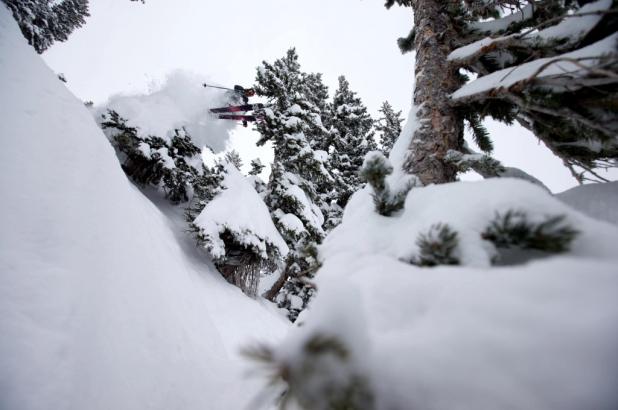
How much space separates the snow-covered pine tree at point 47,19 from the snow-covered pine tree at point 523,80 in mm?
17775

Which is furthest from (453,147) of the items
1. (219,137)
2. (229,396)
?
(219,137)

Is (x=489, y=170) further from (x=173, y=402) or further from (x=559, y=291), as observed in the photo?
(x=173, y=402)

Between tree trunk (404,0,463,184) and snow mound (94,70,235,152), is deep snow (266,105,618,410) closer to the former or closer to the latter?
tree trunk (404,0,463,184)

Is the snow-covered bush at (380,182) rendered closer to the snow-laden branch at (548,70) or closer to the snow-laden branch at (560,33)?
the snow-laden branch at (548,70)

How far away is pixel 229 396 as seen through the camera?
272 centimetres

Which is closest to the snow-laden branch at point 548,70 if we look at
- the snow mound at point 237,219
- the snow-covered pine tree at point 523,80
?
the snow-covered pine tree at point 523,80

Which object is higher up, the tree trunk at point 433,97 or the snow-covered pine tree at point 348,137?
the snow-covered pine tree at point 348,137

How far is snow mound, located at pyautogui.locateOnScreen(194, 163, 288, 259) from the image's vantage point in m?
5.69

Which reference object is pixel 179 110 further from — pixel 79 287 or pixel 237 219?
pixel 79 287

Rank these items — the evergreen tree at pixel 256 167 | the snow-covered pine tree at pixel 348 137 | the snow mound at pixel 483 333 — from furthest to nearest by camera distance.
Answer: the snow-covered pine tree at pixel 348 137, the evergreen tree at pixel 256 167, the snow mound at pixel 483 333

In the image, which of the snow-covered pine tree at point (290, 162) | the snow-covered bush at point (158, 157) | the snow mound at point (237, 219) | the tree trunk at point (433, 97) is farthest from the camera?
the snow-covered pine tree at point (290, 162)

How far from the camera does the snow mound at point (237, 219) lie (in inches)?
224

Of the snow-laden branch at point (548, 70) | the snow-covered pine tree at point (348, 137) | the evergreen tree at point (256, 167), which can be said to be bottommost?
the snow-laden branch at point (548, 70)

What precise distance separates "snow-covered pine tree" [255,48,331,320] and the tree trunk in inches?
238
